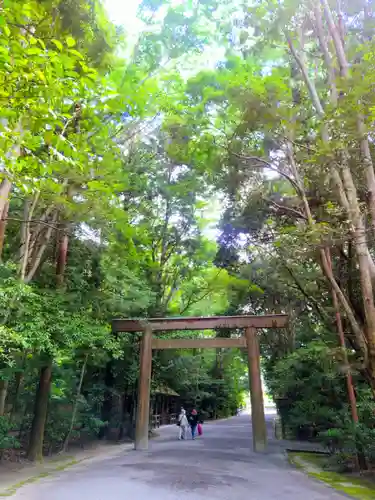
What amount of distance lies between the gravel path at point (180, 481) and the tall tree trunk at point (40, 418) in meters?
1.11

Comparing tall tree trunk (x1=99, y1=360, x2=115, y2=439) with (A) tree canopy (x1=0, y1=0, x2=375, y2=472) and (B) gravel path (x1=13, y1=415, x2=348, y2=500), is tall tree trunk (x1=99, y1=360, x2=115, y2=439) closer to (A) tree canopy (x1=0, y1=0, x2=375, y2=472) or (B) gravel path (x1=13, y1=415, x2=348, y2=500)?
(A) tree canopy (x1=0, y1=0, x2=375, y2=472)

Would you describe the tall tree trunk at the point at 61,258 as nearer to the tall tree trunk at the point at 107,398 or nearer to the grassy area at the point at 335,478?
the tall tree trunk at the point at 107,398

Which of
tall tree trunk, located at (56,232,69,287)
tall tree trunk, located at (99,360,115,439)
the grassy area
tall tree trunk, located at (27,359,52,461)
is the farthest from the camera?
tall tree trunk, located at (99,360,115,439)

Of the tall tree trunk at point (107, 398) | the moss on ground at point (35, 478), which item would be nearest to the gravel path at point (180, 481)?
the moss on ground at point (35, 478)

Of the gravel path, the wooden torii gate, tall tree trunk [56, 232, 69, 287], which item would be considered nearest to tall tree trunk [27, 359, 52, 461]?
the gravel path

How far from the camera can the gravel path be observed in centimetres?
598

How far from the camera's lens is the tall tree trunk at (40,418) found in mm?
8977

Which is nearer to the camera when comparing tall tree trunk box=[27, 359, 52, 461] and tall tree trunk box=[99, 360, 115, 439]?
tall tree trunk box=[27, 359, 52, 461]

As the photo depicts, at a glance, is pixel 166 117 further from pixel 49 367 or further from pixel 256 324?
pixel 49 367

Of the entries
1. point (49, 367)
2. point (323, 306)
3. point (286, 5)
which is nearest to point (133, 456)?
point (49, 367)

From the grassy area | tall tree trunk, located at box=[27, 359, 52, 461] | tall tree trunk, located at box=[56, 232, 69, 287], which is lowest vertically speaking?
the grassy area

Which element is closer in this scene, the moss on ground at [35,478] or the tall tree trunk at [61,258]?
the moss on ground at [35,478]

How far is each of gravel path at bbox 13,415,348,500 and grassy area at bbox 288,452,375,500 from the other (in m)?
0.31

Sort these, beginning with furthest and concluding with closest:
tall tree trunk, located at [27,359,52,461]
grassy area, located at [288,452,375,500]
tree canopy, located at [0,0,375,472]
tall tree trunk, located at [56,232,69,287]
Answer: tall tree trunk, located at [56,232,69,287] < tall tree trunk, located at [27,359,52,461] < grassy area, located at [288,452,375,500] < tree canopy, located at [0,0,375,472]
